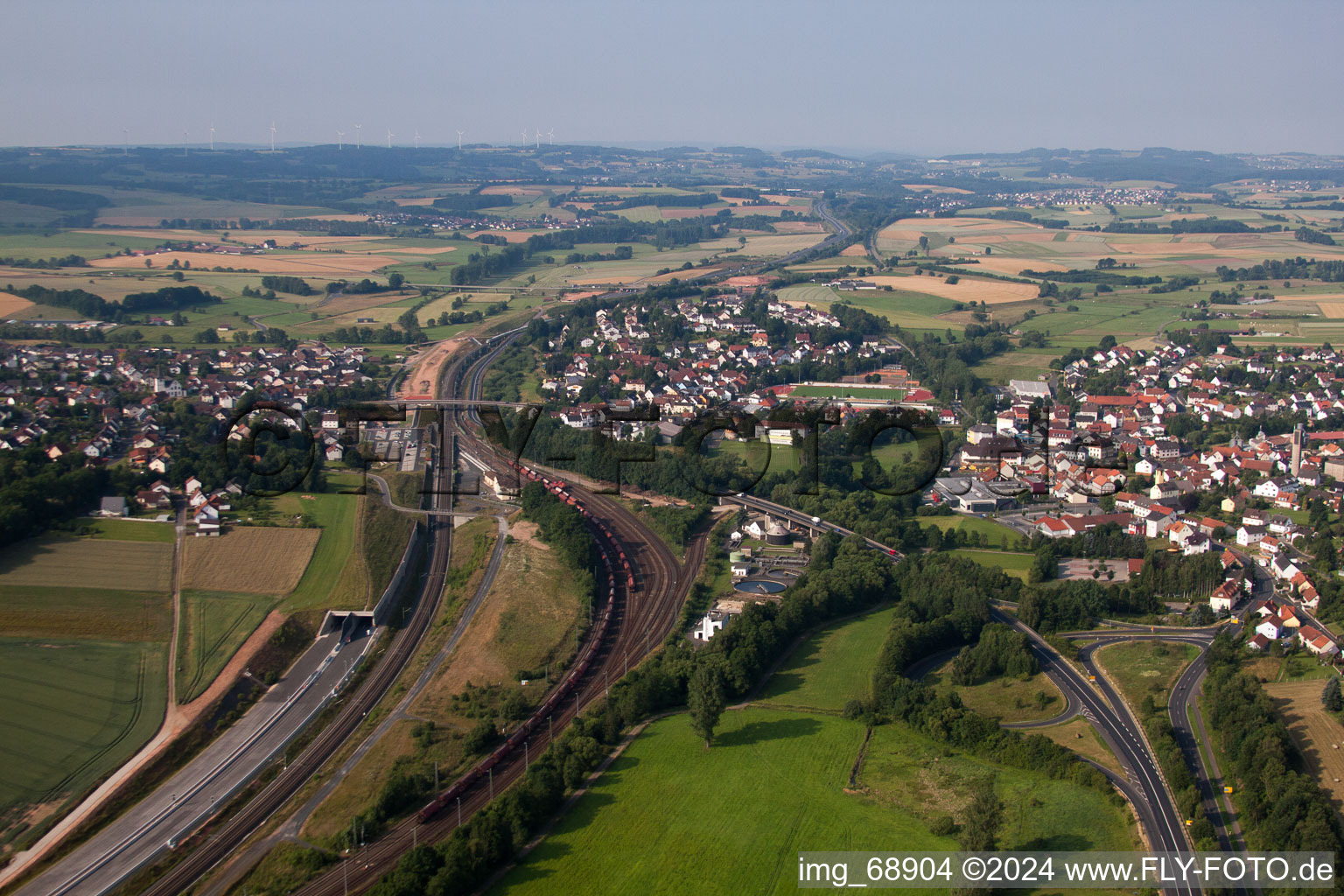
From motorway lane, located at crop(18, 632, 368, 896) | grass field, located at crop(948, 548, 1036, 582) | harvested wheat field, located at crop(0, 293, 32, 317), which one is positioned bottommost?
motorway lane, located at crop(18, 632, 368, 896)

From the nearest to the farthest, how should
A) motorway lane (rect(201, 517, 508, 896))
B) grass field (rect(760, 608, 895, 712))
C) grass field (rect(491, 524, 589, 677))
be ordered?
motorway lane (rect(201, 517, 508, 896)), grass field (rect(760, 608, 895, 712)), grass field (rect(491, 524, 589, 677))

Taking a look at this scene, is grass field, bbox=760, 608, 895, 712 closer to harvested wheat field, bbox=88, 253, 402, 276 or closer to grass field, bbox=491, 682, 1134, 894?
grass field, bbox=491, 682, 1134, 894

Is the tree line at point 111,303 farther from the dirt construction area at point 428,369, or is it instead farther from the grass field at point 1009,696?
the grass field at point 1009,696

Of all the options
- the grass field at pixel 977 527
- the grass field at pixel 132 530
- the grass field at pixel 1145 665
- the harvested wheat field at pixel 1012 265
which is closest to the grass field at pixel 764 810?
the grass field at pixel 1145 665

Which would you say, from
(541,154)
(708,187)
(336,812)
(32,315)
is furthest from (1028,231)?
(541,154)

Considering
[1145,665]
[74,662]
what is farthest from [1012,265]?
[74,662]

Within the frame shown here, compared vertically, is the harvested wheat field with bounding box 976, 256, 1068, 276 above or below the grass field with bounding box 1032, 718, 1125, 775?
above

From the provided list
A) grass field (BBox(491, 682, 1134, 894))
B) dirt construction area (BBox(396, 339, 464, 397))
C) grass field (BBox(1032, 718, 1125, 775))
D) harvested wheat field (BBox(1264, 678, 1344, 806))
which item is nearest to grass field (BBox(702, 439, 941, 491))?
harvested wheat field (BBox(1264, 678, 1344, 806))
